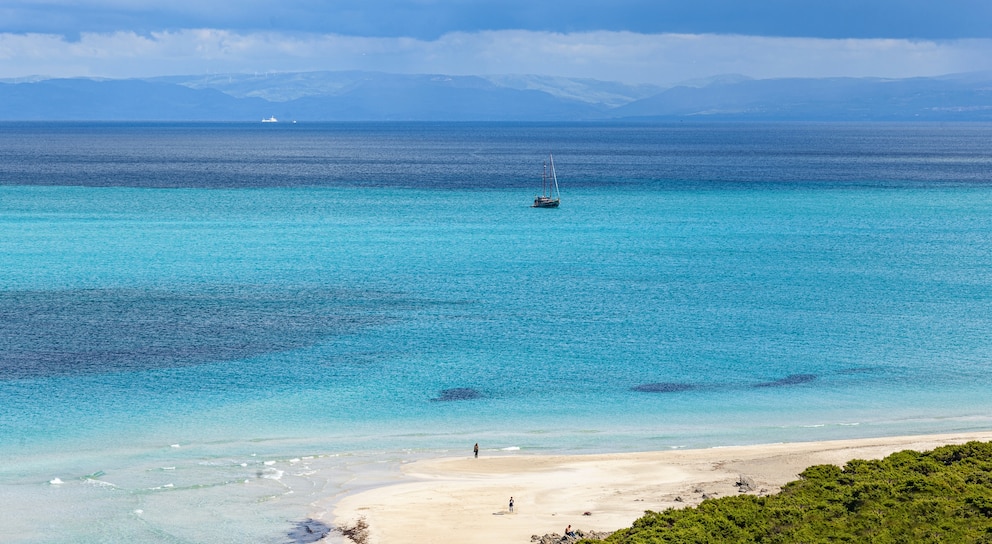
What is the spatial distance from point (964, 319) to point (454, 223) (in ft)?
178

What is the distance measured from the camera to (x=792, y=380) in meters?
49.9

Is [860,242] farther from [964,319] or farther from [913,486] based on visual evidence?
[913,486]

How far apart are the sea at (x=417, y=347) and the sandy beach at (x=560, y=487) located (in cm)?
142

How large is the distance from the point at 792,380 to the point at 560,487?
19.5 metres

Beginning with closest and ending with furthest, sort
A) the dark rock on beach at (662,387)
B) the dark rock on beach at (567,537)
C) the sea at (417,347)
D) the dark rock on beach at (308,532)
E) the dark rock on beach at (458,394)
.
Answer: the dark rock on beach at (567,537) → the dark rock on beach at (308,532) → the sea at (417,347) → the dark rock on beach at (458,394) → the dark rock on beach at (662,387)

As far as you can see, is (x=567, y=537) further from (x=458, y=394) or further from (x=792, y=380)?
(x=792, y=380)

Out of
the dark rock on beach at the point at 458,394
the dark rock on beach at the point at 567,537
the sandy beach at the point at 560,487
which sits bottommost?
the sandy beach at the point at 560,487

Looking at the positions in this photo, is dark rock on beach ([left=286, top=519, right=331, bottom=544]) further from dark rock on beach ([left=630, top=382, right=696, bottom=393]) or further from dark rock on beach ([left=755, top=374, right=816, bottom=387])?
dark rock on beach ([left=755, top=374, right=816, bottom=387])

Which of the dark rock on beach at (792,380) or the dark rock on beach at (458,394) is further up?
the dark rock on beach at (458,394)

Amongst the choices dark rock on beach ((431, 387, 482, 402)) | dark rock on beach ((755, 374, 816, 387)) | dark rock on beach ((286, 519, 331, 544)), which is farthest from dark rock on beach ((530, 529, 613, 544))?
dark rock on beach ((755, 374, 816, 387))

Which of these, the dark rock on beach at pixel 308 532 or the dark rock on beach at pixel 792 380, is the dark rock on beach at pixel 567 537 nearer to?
the dark rock on beach at pixel 308 532

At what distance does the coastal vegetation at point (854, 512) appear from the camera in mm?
26766

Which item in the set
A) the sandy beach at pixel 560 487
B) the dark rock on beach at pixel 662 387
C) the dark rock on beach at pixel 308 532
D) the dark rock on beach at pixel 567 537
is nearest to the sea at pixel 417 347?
the dark rock on beach at pixel 308 532

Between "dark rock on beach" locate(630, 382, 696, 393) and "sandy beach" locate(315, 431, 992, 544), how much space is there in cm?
838
